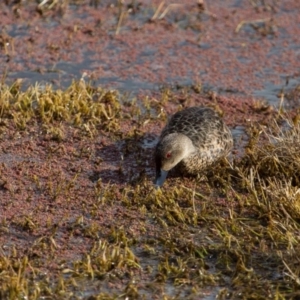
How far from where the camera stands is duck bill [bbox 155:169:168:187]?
6.79m

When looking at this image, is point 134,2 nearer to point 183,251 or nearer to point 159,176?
point 159,176

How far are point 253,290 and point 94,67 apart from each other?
384 centimetres

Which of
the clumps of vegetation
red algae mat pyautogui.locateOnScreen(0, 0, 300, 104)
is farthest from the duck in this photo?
red algae mat pyautogui.locateOnScreen(0, 0, 300, 104)

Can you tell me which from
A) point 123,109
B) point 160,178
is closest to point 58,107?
point 123,109

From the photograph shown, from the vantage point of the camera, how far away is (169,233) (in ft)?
20.6

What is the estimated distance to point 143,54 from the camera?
9.31 meters

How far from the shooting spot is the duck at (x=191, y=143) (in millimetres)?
6902

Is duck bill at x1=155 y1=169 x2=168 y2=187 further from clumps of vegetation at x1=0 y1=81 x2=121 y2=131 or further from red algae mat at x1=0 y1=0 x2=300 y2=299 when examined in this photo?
clumps of vegetation at x1=0 y1=81 x2=121 y2=131

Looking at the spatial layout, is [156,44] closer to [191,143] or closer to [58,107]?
[58,107]

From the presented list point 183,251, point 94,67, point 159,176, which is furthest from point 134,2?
point 183,251

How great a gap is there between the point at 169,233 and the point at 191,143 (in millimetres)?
1047

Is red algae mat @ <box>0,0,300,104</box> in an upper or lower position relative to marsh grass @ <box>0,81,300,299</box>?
lower

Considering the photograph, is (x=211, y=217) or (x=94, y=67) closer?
(x=211, y=217)

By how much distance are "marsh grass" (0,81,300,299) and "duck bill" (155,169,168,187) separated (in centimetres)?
8
